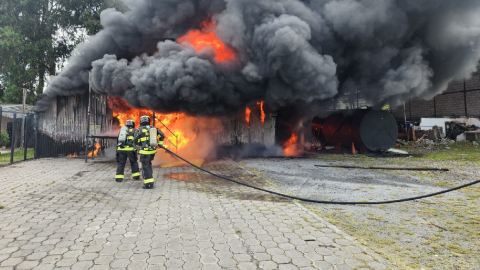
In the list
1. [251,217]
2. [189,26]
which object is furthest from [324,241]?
[189,26]

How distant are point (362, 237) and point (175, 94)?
869cm

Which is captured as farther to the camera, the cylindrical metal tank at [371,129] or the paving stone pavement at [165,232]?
the cylindrical metal tank at [371,129]

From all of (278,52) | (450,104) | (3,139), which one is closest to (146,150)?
(278,52)

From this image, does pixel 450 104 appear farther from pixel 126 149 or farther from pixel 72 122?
pixel 72 122

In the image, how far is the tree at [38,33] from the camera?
51.3 ft

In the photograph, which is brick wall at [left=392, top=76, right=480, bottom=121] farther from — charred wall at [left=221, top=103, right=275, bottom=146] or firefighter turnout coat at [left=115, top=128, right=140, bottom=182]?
firefighter turnout coat at [left=115, top=128, right=140, bottom=182]

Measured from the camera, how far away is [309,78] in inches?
408

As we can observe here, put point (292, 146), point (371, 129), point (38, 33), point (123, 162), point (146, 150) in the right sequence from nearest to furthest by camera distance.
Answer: point (146, 150) < point (123, 162) < point (371, 129) < point (292, 146) < point (38, 33)

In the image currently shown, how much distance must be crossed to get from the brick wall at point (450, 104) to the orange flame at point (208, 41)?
18.2 m

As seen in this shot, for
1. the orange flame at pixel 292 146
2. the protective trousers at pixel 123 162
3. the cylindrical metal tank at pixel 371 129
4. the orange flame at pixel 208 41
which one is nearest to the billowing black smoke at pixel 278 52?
the orange flame at pixel 208 41

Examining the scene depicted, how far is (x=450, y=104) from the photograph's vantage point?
20.9m

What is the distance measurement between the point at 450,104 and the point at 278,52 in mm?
18118

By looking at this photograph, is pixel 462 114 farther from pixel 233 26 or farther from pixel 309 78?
pixel 233 26

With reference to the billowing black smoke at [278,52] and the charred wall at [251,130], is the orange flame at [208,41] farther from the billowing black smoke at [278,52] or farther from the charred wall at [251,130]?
the charred wall at [251,130]
